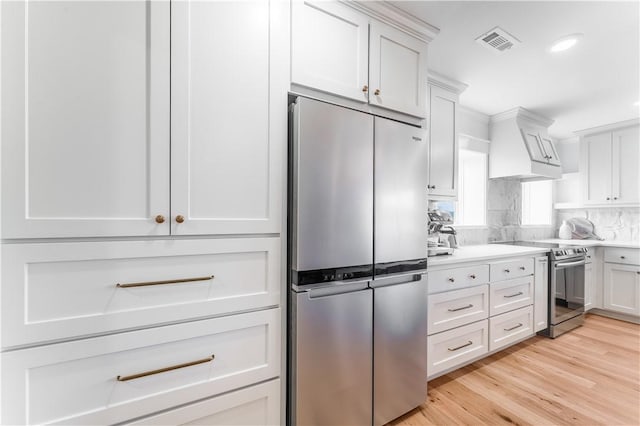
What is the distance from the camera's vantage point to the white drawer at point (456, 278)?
191cm

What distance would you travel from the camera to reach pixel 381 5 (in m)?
1.56

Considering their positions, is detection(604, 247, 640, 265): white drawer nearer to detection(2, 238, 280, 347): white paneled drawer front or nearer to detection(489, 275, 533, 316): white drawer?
detection(489, 275, 533, 316): white drawer

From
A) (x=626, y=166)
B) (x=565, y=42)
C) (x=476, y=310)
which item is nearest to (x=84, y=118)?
(x=476, y=310)

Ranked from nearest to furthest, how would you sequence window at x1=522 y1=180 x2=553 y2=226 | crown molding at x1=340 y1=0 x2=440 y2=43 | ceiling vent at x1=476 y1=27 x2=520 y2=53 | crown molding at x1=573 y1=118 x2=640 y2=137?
crown molding at x1=340 y1=0 x2=440 y2=43 < ceiling vent at x1=476 y1=27 x2=520 y2=53 < crown molding at x1=573 y1=118 x2=640 y2=137 < window at x1=522 y1=180 x2=553 y2=226

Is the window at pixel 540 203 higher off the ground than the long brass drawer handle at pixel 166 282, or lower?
higher

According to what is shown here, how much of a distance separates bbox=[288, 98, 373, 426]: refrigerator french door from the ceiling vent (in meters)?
1.20

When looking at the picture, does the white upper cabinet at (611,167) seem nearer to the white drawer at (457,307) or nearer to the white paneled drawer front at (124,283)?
the white drawer at (457,307)

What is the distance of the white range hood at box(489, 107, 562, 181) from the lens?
3118 millimetres

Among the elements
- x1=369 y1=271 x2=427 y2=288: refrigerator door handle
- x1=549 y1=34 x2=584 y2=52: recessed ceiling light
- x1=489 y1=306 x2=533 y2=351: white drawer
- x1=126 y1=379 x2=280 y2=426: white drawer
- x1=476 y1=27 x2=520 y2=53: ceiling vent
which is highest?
x1=476 y1=27 x2=520 y2=53: ceiling vent

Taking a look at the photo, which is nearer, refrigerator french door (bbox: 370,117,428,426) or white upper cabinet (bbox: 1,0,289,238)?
white upper cabinet (bbox: 1,0,289,238)

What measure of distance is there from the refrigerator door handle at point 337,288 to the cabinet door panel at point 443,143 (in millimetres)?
1256

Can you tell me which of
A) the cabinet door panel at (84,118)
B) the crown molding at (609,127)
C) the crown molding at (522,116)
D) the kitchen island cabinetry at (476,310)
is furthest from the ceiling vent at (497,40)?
the crown molding at (609,127)

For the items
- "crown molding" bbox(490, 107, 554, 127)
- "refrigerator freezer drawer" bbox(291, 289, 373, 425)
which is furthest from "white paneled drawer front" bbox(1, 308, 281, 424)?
"crown molding" bbox(490, 107, 554, 127)

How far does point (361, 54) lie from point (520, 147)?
258 cm
